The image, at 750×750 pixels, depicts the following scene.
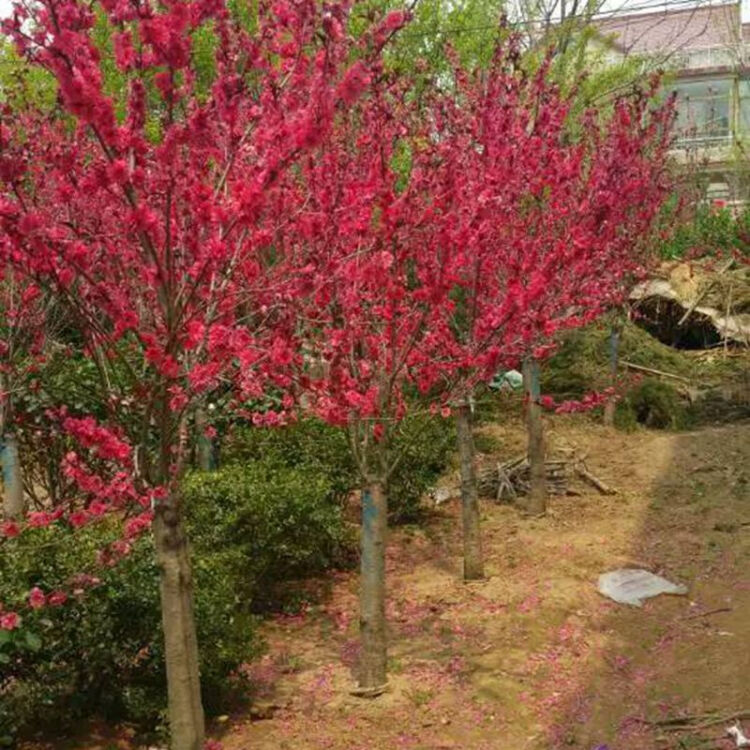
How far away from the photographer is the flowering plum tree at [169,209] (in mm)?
3309

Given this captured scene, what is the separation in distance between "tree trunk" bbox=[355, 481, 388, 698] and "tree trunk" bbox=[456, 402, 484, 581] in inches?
80.6

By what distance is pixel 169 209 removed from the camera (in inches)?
138

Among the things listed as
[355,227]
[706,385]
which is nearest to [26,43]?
[355,227]

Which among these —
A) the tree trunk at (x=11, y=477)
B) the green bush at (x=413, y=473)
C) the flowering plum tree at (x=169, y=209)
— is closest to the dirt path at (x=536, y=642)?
the green bush at (x=413, y=473)

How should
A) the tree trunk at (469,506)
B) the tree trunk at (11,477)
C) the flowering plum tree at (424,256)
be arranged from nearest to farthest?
the flowering plum tree at (424,256)
the tree trunk at (469,506)
the tree trunk at (11,477)

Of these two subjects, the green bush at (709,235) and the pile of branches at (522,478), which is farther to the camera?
the green bush at (709,235)

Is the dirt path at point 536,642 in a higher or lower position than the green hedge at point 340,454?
lower

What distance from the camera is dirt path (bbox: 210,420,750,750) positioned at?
5.25 m

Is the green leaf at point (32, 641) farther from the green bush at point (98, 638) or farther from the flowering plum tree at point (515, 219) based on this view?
the flowering plum tree at point (515, 219)

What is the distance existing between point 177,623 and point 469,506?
160 inches

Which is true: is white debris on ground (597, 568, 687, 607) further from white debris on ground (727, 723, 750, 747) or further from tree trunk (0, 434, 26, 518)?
tree trunk (0, 434, 26, 518)

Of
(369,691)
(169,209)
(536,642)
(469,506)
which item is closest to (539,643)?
(536,642)

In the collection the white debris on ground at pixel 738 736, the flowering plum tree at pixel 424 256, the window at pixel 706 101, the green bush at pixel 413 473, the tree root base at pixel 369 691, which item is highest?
the window at pixel 706 101

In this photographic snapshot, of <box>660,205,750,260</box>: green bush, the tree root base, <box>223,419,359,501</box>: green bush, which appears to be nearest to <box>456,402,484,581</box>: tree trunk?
<box>223,419,359,501</box>: green bush
